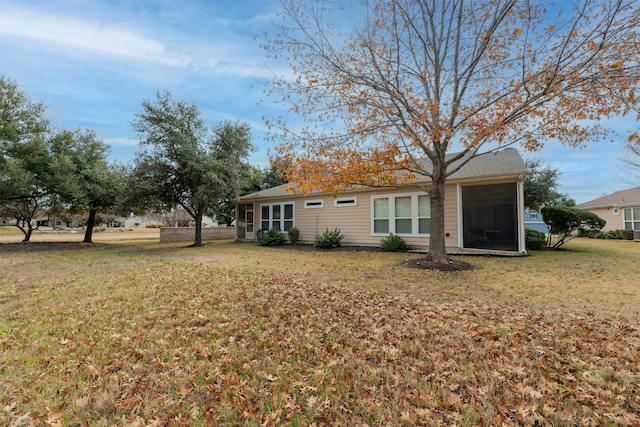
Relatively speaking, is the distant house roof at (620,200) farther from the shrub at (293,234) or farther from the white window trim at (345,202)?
the shrub at (293,234)

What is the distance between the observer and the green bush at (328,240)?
13.1 meters

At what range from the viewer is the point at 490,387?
8.05 ft

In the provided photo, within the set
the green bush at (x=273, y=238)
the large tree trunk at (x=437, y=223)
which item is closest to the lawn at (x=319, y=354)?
the large tree trunk at (x=437, y=223)

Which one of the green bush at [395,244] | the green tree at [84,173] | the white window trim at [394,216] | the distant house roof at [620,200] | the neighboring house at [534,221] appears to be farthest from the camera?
the neighboring house at [534,221]

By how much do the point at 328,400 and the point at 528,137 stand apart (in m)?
7.75

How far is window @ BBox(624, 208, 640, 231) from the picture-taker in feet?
62.6

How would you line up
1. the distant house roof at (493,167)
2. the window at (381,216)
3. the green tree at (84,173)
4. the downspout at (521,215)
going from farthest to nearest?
the green tree at (84,173) < the window at (381,216) < the downspout at (521,215) < the distant house roof at (493,167)

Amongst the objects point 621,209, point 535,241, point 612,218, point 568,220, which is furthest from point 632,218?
point 535,241

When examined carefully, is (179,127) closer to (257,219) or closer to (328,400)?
(257,219)

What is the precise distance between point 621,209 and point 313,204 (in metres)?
21.1

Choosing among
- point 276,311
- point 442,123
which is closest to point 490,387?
point 276,311

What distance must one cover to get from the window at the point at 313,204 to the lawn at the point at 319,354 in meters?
8.61

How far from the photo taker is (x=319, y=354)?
3064 millimetres

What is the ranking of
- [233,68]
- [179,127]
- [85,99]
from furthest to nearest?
[179,127], [85,99], [233,68]
